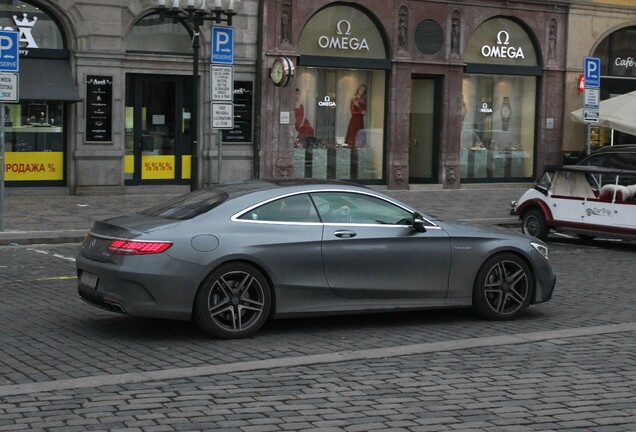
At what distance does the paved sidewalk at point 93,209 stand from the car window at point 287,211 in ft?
26.9

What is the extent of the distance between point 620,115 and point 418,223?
17440mm

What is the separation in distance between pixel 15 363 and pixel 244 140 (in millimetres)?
18075

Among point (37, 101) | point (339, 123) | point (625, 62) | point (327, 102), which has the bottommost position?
point (339, 123)

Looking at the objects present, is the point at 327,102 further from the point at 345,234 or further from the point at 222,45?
the point at 345,234

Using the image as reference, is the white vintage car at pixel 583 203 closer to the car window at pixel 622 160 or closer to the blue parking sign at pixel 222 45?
the car window at pixel 622 160

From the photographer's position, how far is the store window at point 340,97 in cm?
2698

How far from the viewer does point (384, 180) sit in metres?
28.4

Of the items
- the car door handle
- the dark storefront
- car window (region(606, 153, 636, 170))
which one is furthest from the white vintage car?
the dark storefront

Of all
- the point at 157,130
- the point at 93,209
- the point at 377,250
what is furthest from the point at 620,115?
the point at 377,250

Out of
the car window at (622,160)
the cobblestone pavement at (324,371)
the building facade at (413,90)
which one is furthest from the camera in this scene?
the building facade at (413,90)

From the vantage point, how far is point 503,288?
1055 centimetres

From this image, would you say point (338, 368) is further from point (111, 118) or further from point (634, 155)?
Answer: point (111, 118)

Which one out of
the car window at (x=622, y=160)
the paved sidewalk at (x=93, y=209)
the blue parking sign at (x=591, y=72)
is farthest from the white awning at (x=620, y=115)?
the car window at (x=622, y=160)

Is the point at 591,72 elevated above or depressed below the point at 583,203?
above
